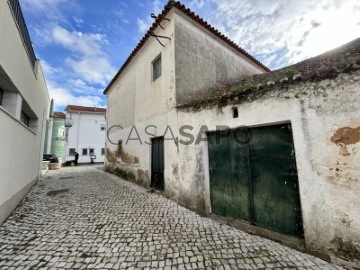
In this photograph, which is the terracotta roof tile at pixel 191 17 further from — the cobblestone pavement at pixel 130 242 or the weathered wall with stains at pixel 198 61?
the cobblestone pavement at pixel 130 242

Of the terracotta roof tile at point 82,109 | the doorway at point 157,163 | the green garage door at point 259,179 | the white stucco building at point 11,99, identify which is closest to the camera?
the green garage door at point 259,179

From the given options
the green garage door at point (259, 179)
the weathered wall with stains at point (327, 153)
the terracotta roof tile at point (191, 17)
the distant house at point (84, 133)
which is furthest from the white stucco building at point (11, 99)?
the distant house at point (84, 133)

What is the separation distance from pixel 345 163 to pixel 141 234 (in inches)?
146

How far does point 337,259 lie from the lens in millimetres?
2637

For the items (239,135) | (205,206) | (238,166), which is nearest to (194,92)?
(239,135)

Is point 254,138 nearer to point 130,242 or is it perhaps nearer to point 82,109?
point 130,242

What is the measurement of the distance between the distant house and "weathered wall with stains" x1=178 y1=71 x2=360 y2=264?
80.8 feet

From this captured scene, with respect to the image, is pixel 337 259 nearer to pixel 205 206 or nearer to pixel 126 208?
pixel 205 206

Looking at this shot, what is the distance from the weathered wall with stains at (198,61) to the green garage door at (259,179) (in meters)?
2.55

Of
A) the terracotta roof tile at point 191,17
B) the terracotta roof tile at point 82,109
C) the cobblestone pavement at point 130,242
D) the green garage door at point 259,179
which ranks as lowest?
the cobblestone pavement at point 130,242

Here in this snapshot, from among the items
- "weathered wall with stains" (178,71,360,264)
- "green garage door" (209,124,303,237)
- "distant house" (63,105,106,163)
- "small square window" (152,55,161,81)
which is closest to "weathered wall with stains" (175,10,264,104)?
"small square window" (152,55,161,81)

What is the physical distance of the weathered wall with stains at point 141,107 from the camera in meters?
6.71

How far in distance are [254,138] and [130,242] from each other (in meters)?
3.25

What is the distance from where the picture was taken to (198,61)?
22.9 feet
